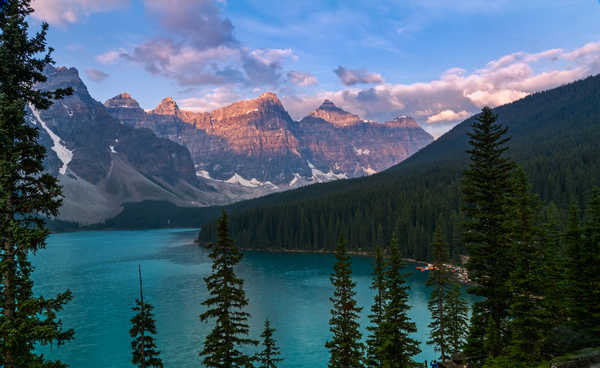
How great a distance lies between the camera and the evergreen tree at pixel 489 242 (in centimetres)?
2527

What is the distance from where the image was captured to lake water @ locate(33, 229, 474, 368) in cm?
5456

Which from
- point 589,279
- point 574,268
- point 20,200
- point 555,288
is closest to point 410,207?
point 555,288

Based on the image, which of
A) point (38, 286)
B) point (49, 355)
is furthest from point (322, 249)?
point (49, 355)

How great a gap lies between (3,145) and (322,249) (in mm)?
158668

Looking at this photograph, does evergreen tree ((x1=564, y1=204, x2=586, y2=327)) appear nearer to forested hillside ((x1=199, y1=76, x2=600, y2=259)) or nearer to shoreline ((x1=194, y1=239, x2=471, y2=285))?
shoreline ((x1=194, y1=239, x2=471, y2=285))

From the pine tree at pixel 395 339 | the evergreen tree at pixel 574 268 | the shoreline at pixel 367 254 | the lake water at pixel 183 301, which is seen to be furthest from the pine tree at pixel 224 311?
the shoreline at pixel 367 254

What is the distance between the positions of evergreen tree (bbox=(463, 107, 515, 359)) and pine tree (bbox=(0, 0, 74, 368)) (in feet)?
78.3

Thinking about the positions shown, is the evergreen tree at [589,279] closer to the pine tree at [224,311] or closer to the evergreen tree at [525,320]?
the evergreen tree at [525,320]

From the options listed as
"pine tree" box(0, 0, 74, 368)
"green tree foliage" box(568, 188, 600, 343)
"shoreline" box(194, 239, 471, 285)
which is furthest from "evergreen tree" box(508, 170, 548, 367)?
"shoreline" box(194, 239, 471, 285)

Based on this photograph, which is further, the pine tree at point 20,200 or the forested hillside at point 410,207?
the forested hillside at point 410,207

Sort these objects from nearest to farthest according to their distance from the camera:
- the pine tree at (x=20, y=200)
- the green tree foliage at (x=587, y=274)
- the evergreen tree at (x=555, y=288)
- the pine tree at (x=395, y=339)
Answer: the pine tree at (x=20, y=200) → the green tree foliage at (x=587, y=274) → the pine tree at (x=395, y=339) → the evergreen tree at (x=555, y=288)

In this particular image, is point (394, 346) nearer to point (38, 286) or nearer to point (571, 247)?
point (571, 247)

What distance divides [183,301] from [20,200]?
74980 millimetres

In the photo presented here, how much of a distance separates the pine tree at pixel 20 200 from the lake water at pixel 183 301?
130ft
